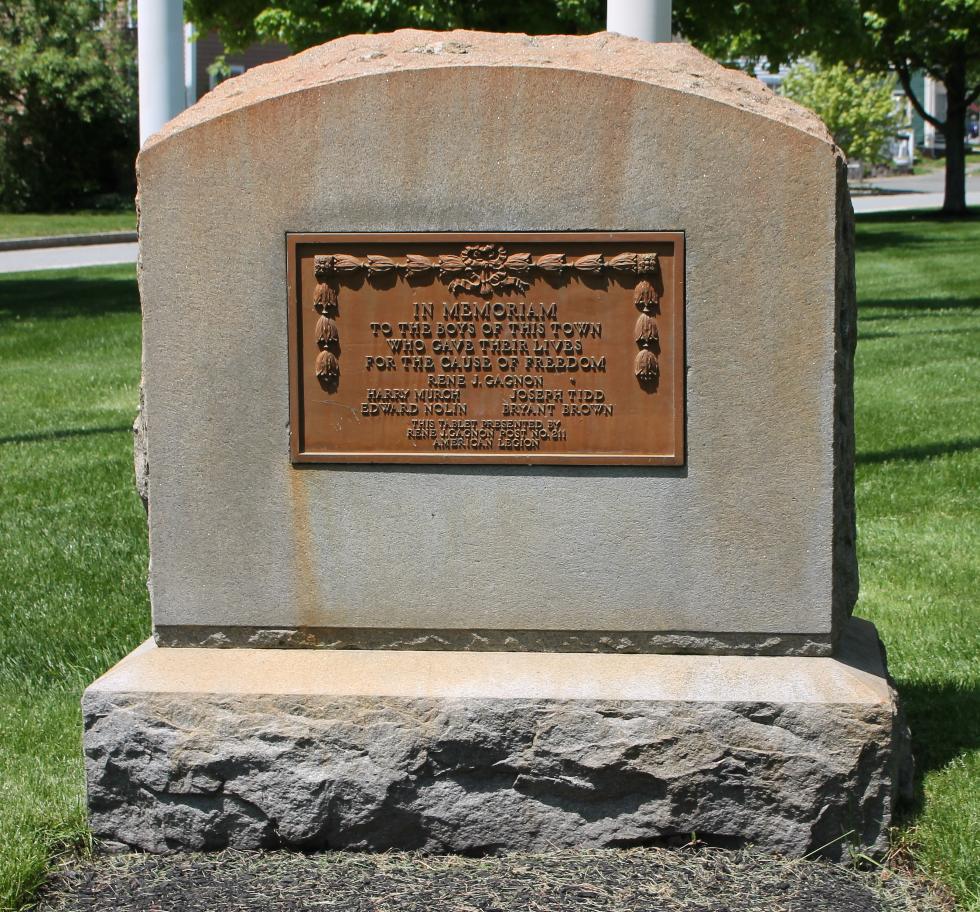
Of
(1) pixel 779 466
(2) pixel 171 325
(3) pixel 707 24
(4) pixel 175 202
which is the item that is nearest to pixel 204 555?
(2) pixel 171 325

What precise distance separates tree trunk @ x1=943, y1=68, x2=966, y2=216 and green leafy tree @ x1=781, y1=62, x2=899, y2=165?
8.03m

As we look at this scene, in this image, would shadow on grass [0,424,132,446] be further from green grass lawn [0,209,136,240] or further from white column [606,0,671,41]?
green grass lawn [0,209,136,240]

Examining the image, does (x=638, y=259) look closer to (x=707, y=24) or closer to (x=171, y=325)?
(x=171, y=325)

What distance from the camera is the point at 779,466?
156 inches

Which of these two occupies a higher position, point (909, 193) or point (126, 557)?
point (909, 193)

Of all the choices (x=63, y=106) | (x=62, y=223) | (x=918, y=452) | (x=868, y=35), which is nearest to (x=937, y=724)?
(x=918, y=452)

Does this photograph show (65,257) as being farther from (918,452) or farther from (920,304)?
(918,452)

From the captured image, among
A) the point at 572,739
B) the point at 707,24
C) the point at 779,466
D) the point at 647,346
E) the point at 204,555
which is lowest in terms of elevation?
the point at 572,739

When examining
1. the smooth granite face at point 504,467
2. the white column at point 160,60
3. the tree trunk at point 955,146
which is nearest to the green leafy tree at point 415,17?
the white column at point 160,60

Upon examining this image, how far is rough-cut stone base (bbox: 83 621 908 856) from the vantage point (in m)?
3.81

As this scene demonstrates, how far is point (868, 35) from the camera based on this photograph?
22.7 meters

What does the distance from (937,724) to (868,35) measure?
20.2 meters

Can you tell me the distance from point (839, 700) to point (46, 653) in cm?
311

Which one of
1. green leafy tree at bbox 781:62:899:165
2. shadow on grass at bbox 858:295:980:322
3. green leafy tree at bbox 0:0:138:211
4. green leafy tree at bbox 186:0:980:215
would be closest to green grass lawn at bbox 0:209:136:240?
green leafy tree at bbox 0:0:138:211
